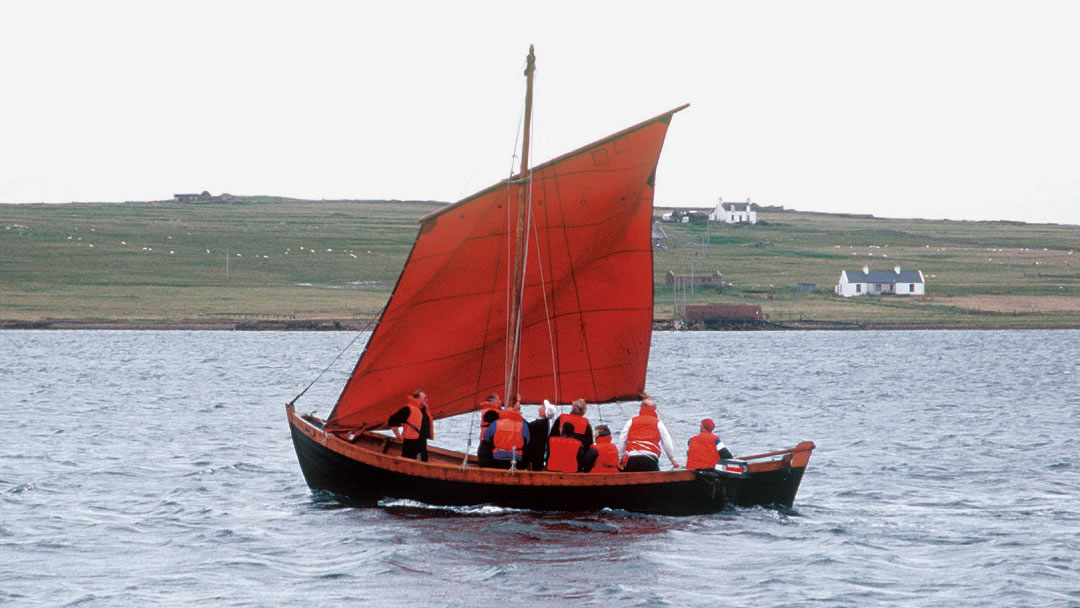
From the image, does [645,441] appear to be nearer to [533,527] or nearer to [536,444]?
[536,444]

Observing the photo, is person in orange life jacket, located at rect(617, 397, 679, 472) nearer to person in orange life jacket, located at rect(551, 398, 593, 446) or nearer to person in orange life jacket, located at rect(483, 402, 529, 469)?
person in orange life jacket, located at rect(551, 398, 593, 446)

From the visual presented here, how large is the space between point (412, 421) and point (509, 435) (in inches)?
88.3

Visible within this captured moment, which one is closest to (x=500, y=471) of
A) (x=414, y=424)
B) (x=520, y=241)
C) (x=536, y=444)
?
(x=536, y=444)

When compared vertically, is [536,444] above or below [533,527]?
above

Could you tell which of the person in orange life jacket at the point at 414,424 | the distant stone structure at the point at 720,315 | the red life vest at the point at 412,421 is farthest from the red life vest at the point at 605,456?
the distant stone structure at the point at 720,315

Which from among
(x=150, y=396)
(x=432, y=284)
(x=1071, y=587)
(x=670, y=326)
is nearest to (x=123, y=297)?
(x=670, y=326)

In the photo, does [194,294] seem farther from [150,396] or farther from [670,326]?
[150,396]

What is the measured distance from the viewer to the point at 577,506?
84.4 feet

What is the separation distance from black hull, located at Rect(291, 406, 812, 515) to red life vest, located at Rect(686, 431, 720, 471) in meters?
0.21

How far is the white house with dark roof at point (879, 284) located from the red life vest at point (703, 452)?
15034 centimetres

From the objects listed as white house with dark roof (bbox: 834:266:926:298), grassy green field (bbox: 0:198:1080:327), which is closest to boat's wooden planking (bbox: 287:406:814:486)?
grassy green field (bbox: 0:198:1080:327)

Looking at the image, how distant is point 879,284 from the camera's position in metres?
174

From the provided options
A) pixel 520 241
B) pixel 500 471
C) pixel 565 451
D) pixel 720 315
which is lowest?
pixel 720 315

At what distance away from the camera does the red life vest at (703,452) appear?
25.9m
